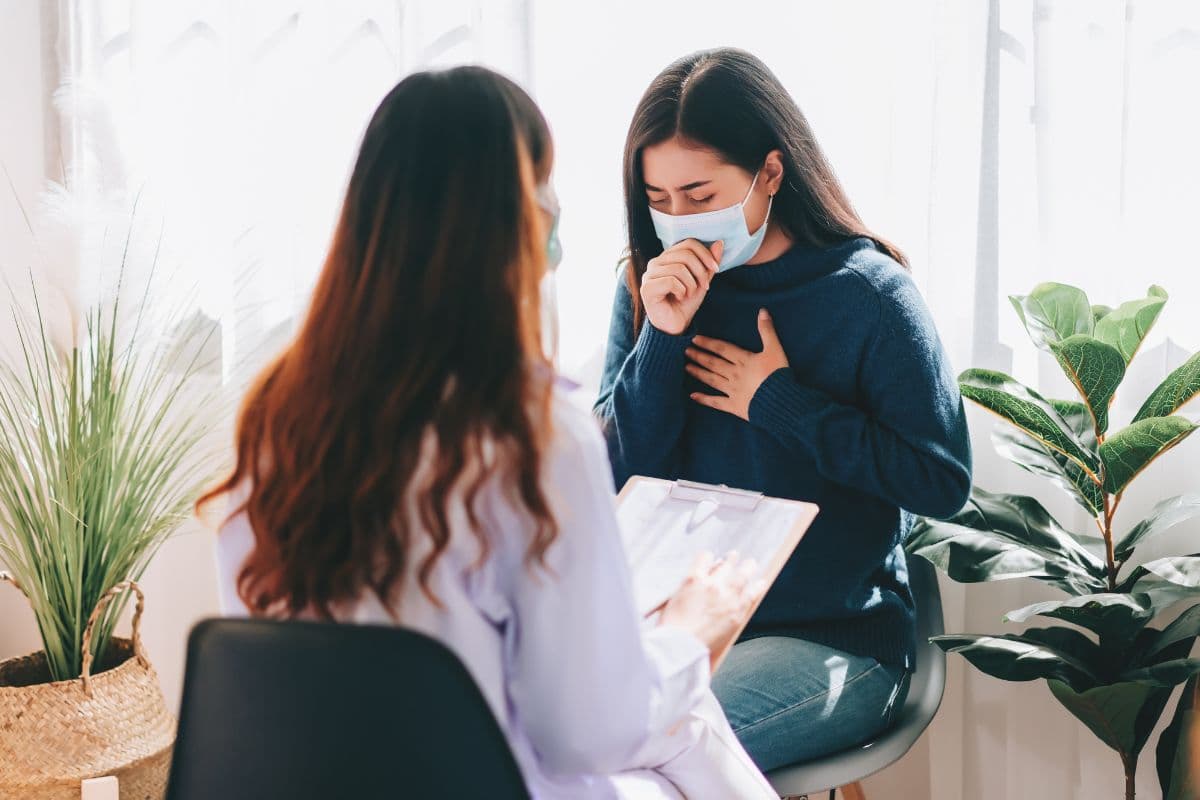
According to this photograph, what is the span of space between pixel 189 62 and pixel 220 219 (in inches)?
12.1

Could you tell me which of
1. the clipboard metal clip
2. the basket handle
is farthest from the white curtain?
the clipboard metal clip

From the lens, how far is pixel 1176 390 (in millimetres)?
1629

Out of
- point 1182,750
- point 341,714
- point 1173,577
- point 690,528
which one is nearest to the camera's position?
point 341,714

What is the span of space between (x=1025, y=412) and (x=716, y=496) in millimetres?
592

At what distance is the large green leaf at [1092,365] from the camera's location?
5.20 feet

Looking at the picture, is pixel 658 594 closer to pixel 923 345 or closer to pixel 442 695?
pixel 442 695

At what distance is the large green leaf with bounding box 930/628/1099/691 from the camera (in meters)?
1.60

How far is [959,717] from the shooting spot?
198 cm

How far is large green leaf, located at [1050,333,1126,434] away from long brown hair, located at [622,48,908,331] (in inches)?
10.2

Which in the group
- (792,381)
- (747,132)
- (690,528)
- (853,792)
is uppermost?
(747,132)

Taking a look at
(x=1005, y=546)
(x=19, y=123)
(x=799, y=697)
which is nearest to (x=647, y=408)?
(x=799, y=697)

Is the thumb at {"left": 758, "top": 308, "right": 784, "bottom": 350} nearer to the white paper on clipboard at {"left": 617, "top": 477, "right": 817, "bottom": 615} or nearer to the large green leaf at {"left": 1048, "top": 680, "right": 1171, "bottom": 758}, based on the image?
the white paper on clipboard at {"left": 617, "top": 477, "right": 817, "bottom": 615}

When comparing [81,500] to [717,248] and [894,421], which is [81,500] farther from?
[894,421]

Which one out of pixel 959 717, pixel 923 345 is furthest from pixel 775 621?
pixel 959 717
